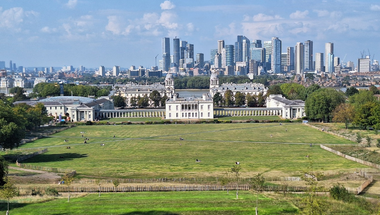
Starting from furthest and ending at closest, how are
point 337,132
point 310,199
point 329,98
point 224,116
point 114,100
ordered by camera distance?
point 114,100
point 224,116
point 329,98
point 337,132
point 310,199

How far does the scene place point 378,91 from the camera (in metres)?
156

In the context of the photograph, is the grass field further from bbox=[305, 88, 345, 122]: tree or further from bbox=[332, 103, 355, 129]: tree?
bbox=[305, 88, 345, 122]: tree

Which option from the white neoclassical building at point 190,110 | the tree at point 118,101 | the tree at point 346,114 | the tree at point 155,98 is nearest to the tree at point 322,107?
the tree at point 346,114

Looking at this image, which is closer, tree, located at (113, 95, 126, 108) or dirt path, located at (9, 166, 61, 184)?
dirt path, located at (9, 166, 61, 184)

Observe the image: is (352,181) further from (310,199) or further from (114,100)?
(114,100)

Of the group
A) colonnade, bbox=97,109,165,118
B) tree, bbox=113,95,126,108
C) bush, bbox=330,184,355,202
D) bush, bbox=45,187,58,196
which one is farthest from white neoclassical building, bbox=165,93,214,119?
bush, bbox=330,184,355,202

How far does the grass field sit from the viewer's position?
1784 inches

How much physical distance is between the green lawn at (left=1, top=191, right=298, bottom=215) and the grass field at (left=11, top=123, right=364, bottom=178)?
30.6ft

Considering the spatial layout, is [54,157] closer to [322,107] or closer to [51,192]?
[51,192]

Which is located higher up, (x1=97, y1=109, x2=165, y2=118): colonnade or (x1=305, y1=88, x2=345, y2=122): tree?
(x1=305, y1=88, x2=345, y2=122): tree

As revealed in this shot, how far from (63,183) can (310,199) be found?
21.6m

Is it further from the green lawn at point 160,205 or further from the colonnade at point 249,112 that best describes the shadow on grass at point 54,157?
the colonnade at point 249,112

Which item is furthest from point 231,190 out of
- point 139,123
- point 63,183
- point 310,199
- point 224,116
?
point 224,116

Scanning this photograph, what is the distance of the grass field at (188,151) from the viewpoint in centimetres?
4531
